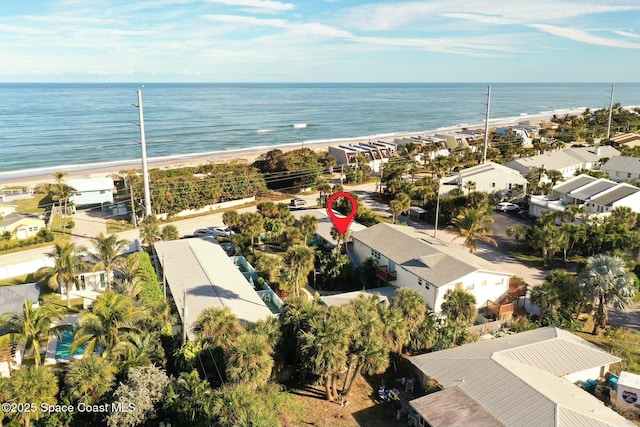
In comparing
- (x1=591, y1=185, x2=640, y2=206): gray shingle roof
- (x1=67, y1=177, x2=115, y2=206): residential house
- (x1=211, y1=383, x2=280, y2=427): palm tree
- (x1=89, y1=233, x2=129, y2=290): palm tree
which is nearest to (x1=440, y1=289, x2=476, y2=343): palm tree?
(x1=211, y1=383, x2=280, y2=427): palm tree

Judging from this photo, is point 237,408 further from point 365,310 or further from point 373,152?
point 373,152

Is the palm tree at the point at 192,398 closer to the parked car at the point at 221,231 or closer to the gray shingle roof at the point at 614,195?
the parked car at the point at 221,231

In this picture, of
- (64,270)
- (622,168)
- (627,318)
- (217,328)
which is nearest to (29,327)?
(217,328)

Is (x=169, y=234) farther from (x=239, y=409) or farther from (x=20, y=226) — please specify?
(x=239, y=409)

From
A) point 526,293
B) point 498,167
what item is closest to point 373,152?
point 498,167

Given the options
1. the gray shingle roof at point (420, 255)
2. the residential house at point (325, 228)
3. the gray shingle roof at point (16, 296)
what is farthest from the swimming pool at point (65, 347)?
the residential house at point (325, 228)
